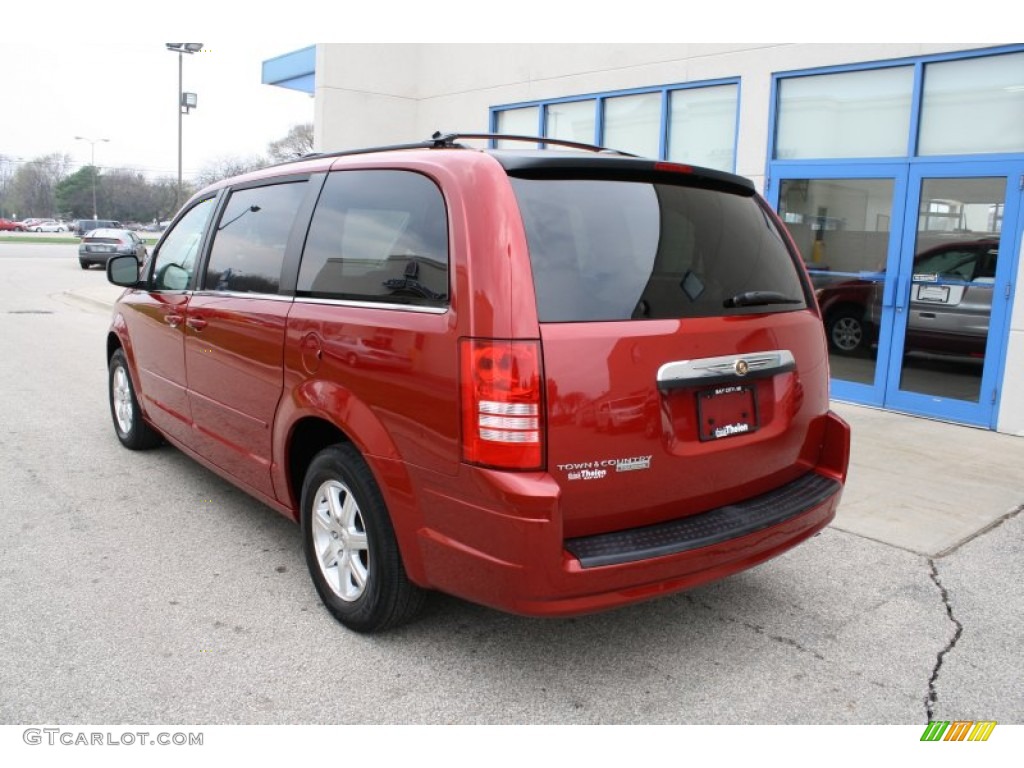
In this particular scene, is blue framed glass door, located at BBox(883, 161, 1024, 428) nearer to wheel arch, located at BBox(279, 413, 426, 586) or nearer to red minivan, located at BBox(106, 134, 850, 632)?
red minivan, located at BBox(106, 134, 850, 632)

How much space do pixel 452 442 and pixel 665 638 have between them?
1.36 meters

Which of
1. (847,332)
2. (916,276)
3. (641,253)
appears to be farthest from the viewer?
(847,332)

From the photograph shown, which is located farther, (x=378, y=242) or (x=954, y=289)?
(x=954, y=289)

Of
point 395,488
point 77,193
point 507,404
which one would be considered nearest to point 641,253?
point 507,404

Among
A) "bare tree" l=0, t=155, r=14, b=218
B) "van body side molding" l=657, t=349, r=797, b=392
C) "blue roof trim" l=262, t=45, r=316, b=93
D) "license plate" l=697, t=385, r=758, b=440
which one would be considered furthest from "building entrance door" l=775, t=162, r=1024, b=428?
"bare tree" l=0, t=155, r=14, b=218

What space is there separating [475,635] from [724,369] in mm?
1464

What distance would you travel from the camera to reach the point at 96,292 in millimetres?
18656

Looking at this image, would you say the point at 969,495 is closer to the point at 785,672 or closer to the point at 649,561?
the point at 785,672

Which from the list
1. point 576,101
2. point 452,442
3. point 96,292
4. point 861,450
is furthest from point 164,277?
point 96,292

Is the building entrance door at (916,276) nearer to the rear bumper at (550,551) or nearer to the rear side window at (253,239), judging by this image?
the rear bumper at (550,551)

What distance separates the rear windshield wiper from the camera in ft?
10.4

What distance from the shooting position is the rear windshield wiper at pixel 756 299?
10.4 feet

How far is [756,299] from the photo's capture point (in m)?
3.24

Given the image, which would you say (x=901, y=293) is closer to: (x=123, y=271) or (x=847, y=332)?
(x=847, y=332)
